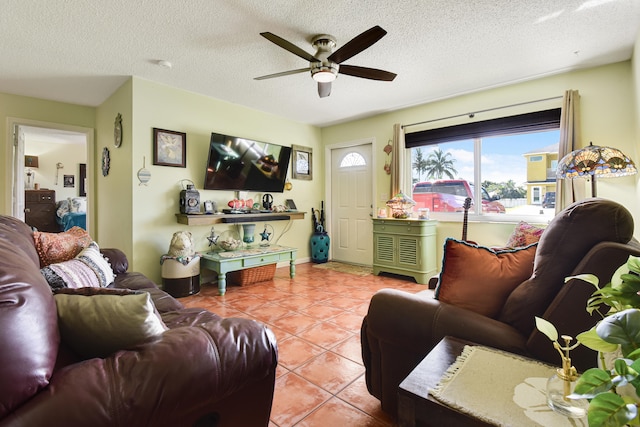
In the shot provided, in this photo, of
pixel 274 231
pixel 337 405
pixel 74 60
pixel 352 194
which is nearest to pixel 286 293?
pixel 274 231

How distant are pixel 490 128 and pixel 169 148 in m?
4.05

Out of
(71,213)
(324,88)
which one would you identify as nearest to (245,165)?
(324,88)

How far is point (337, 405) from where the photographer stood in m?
1.58

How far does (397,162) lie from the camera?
454cm

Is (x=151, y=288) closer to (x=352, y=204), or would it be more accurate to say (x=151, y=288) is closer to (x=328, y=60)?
(x=328, y=60)

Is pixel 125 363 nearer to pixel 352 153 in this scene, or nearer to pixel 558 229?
pixel 558 229

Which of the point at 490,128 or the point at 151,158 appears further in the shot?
the point at 490,128

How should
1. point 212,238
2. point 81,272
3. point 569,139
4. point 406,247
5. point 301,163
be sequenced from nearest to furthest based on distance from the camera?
point 81,272 → point 569,139 → point 212,238 → point 406,247 → point 301,163

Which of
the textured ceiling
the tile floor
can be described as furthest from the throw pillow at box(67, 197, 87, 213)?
the tile floor

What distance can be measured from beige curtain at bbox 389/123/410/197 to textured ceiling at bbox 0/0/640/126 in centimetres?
82

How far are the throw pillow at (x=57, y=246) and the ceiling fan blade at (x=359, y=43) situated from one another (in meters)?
2.47

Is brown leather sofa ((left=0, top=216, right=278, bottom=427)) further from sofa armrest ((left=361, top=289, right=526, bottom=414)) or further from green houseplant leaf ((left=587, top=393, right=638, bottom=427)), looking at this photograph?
green houseplant leaf ((left=587, top=393, right=638, bottom=427))

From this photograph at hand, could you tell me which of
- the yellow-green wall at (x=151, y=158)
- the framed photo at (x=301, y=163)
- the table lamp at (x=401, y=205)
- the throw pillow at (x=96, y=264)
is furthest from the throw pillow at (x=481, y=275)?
the framed photo at (x=301, y=163)

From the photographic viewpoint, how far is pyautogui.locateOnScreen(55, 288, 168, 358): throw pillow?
2.85ft
